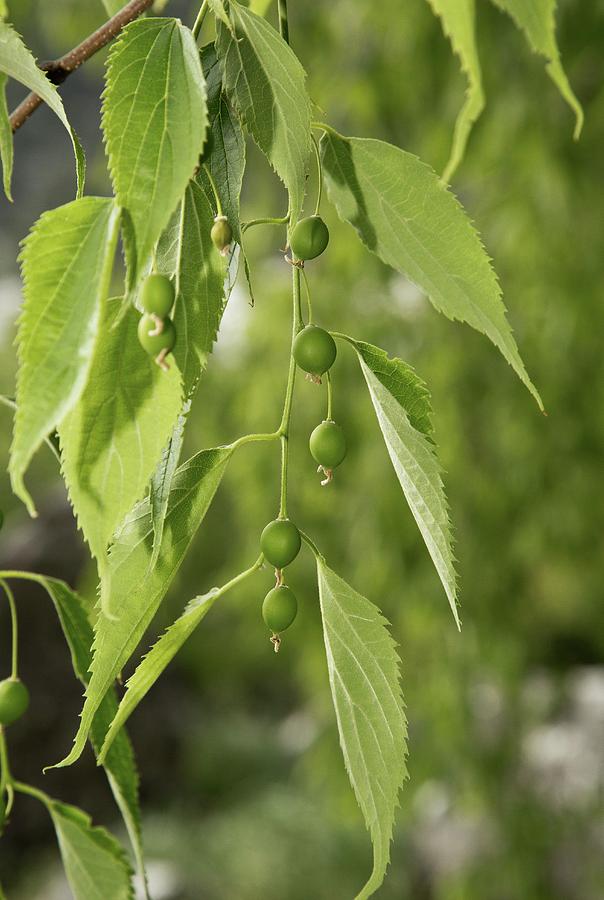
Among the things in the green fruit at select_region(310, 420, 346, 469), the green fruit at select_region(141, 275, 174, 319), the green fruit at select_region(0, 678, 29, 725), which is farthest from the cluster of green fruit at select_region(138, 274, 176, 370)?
the green fruit at select_region(0, 678, 29, 725)

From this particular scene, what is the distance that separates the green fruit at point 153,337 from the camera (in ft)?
0.82

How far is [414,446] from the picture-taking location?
0.30 meters

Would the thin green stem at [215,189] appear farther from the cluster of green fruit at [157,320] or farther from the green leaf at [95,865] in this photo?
the green leaf at [95,865]

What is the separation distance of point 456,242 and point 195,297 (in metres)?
0.07

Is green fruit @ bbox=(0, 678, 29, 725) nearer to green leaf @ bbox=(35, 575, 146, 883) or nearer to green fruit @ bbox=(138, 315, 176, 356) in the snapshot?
green leaf @ bbox=(35, 575, 146, 883)

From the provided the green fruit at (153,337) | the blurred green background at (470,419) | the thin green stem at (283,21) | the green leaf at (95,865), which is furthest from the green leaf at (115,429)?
the blurred green background at (470,419)

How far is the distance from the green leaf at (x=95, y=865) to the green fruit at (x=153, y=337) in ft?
0.83

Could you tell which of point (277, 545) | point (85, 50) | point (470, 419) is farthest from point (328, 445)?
point (470, 419)

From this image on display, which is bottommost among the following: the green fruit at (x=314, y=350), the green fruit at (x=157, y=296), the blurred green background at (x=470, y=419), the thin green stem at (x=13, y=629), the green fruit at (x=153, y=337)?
the blurred green background at (x=470, y=419)

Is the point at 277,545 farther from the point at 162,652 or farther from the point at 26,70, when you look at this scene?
the point at 26,70

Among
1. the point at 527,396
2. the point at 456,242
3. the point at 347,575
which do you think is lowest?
the point at 347,575

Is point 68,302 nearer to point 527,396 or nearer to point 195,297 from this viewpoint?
point 195,297

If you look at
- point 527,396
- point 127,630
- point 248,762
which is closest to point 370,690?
point 127,630

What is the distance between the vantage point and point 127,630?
0.29 meters
